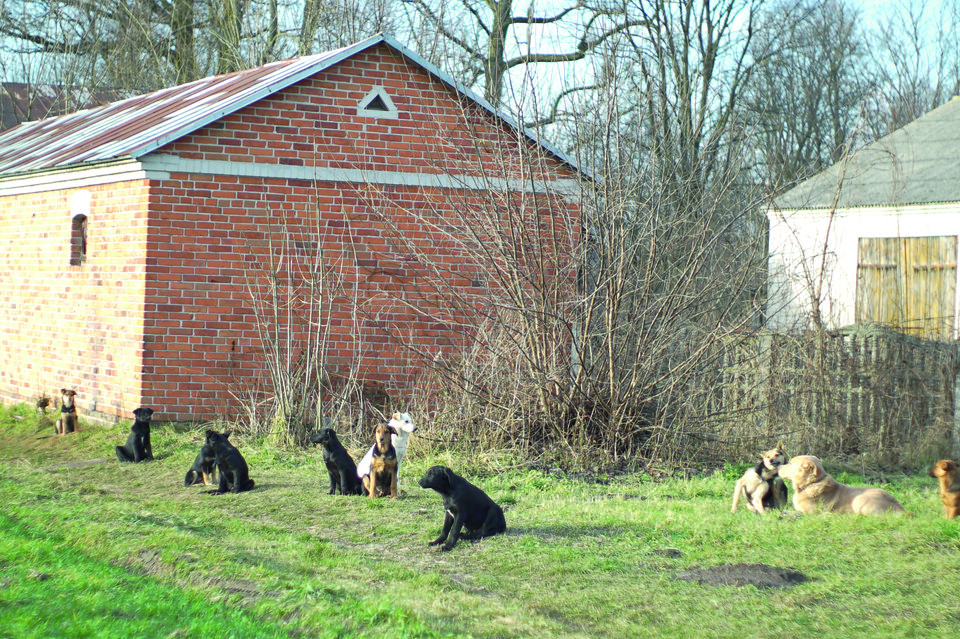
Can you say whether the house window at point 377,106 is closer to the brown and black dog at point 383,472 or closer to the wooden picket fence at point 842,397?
the wooden picket fence at point 842,397

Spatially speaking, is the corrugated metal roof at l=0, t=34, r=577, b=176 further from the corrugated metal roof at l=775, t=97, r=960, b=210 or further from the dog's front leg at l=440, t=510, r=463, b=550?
the corrugated metal roof at l=775, t=97, r=960, b=210

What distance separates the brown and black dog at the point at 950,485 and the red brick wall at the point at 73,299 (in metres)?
8.75

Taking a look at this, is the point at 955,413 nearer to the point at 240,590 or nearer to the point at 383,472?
the point at 383,472

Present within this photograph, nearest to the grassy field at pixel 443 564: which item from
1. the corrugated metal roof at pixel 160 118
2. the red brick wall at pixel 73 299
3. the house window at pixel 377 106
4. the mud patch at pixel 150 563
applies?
the mud patch at pixel 150 563

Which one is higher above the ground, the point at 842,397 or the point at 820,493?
the point at 842,397

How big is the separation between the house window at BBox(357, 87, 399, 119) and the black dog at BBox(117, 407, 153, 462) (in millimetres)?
4865

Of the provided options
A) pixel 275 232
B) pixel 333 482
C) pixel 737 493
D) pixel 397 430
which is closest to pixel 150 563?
pixel 333 482

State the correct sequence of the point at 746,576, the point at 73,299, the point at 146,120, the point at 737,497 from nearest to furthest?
the point at 746,576 < the point at 737,497 < the point at 73,299 < the point at 146,120

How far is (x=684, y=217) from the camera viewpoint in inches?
380

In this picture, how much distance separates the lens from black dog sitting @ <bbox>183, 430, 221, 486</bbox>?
861 cm

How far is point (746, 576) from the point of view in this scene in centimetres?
556

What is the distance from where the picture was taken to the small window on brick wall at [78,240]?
1312 cm

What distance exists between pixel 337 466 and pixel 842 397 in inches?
270

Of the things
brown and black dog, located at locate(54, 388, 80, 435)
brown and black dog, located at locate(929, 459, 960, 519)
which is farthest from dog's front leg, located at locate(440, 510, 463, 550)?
brown and black dog, located at locate(54, 388, 80, 435)
